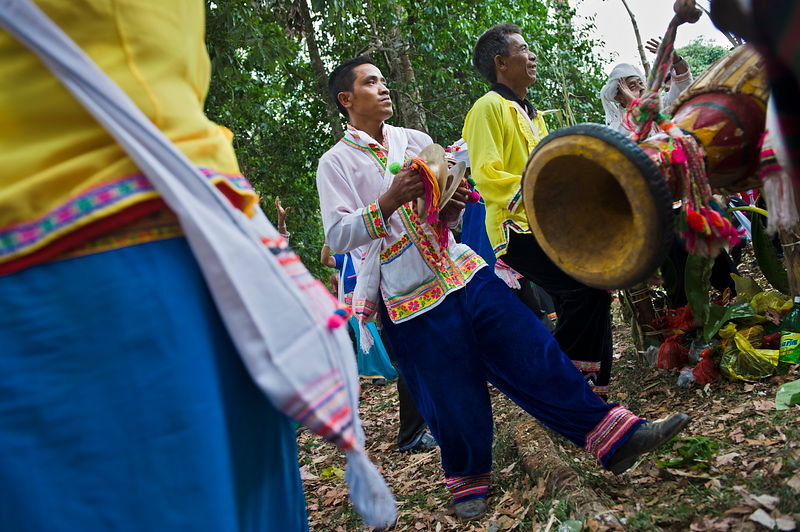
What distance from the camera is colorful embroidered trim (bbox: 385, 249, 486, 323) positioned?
3.07 m

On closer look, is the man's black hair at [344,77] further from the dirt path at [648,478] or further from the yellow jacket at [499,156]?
the dirt path at [648,478]

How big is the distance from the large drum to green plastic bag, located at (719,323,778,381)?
182cm

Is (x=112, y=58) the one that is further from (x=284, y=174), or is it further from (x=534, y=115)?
(x=284, y=174)

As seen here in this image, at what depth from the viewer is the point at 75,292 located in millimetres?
1291

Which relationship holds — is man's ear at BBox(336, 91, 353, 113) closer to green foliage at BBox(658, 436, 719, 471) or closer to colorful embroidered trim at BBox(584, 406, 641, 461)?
colorful embroidered trim at BBox(584, 406, 641, 461)

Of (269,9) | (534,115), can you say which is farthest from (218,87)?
A: (534,115)

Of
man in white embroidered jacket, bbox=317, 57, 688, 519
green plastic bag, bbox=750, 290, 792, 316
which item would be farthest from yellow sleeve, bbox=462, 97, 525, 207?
green plastic bag, bbox=750, 290, 792, 316

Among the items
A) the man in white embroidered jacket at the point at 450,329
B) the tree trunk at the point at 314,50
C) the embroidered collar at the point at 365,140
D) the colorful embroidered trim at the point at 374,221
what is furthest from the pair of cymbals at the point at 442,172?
the tree trunk at the point at 314,50

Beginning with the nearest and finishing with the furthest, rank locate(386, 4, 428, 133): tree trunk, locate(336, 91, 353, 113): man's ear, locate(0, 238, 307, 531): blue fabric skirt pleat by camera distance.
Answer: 1. locate(0, 238, 307, 531): blue fabric skirt pleat
2. locate(336, 91, 353, 113): man's ear
3. locate(386, 4, 428, 133): tree trunk

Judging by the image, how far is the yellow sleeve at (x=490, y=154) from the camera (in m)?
3.56

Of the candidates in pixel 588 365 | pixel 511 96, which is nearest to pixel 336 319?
pixel 588 365

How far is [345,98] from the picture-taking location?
11.7ft

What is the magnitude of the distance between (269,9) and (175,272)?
25.7 ft

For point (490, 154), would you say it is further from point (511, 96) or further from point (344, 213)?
point (344, 213)
